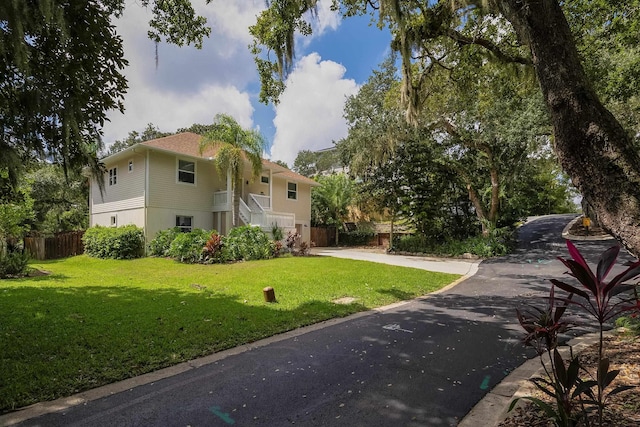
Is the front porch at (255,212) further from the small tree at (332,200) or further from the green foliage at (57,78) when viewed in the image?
the green foliage at (57,78)

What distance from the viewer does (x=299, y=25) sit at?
282 inches

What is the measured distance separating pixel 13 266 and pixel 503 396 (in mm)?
13628

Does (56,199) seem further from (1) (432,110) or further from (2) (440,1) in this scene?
(2) (440,1)

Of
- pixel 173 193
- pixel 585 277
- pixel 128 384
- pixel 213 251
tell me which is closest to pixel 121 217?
pixel 173 193

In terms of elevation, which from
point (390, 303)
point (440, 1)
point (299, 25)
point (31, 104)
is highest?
point (440, 1)

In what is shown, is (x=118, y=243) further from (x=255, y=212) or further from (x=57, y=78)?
(x=57, y=78)

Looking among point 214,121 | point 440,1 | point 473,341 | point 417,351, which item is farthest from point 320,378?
point 214,121

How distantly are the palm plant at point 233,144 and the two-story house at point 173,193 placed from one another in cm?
157

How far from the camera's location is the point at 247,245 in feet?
46.5

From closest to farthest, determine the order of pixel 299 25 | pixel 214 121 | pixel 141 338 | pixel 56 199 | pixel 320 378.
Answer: pixel 320 378
pixel 141 338
pixel 299 25
pixel 214 121
pixel 56 199

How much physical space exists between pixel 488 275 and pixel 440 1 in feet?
26.3

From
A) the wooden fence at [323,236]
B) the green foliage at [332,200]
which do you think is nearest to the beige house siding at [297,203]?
the wooden fence at [323,236]

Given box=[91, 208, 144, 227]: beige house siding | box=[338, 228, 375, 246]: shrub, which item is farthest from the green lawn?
box=[338, 228, 375, 246]: shrub

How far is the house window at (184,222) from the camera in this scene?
1723cm
